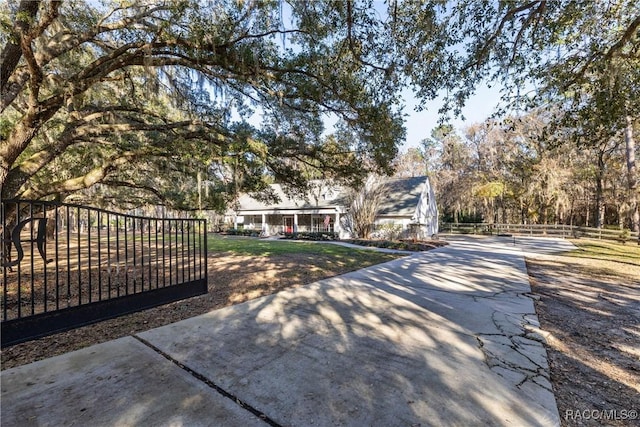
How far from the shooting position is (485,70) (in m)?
6.98

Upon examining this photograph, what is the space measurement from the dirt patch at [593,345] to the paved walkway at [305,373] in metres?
0.19

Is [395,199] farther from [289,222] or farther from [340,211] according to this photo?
[289,222]

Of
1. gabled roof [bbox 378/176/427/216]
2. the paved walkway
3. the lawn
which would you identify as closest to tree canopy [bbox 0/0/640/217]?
the lawn

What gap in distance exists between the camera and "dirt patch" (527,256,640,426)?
8.11 ft

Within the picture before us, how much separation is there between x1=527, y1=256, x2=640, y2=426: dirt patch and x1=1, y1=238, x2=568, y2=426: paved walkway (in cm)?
19

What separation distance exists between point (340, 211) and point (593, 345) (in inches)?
729

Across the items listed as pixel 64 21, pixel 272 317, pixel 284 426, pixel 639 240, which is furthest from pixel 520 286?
pixel 639 240

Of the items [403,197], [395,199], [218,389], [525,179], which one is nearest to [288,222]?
[395,199]

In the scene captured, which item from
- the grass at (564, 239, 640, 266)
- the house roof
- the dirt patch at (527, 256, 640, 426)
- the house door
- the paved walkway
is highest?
the house roof

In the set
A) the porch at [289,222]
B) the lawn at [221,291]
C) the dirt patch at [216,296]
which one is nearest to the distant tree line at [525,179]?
the porch at [289,222]

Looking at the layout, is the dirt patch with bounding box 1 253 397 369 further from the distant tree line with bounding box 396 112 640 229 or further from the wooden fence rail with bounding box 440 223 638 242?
the wooden fence rail with bounding box 440 223 638 242

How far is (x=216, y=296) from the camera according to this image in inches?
230

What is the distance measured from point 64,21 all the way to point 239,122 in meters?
3.87

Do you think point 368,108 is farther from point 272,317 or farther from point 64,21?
point 64,21
